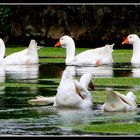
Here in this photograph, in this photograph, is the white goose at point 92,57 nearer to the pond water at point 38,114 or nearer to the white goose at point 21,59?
the white goose at point 21,59

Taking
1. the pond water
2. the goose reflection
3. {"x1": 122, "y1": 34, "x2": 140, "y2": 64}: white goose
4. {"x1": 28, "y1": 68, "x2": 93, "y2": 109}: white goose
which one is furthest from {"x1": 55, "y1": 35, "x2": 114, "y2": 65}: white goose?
{"x1": 28, "y1": 68, "x2": 93, "y2": 109}: white goose

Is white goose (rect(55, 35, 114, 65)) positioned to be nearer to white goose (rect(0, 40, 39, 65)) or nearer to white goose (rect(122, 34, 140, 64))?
white goose (rect(122, 34, 140, 64))

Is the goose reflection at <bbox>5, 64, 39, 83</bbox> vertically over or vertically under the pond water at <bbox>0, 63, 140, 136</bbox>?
over

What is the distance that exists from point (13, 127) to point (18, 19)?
20.6m

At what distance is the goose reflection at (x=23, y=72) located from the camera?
17.8 metres

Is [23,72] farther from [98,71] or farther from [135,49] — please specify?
[135,49]

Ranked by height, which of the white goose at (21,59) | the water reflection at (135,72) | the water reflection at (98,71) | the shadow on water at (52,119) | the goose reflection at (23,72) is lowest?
the shadow on water at (52,119)

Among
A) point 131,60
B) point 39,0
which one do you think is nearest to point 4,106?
point 131,60

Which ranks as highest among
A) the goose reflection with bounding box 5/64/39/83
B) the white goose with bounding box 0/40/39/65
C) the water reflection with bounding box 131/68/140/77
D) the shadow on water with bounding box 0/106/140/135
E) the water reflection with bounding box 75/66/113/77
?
the white goose with bounding box 0/40/39/65

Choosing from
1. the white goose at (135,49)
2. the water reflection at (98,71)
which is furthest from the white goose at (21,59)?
the white goose at (135,49)

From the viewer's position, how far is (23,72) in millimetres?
19938

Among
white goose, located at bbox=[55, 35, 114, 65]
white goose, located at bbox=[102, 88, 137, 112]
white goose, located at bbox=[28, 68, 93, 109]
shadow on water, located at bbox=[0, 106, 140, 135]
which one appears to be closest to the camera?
shadow on water, located at bbox=[0, 106, 140, 135]

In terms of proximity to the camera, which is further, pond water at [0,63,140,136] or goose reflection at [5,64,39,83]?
goose reflection at [5,64,39,83]

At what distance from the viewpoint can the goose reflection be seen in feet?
58.4
